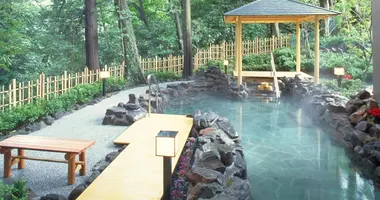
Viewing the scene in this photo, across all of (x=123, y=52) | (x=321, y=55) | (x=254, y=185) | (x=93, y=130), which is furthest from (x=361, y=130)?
(x=321, y=55)

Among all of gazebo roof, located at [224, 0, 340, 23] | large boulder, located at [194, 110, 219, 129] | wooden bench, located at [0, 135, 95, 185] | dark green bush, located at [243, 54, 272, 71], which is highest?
gazebo roof, located at [224, 0, 340, 23]

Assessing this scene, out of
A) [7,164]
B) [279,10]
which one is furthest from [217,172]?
[279,10]

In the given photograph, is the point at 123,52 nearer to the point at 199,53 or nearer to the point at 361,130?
the point at 199,53

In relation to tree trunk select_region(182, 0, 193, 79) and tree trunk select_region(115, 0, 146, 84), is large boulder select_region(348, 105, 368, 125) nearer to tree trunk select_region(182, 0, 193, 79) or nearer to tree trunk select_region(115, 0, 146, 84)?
tree trunk select_region(115, 0, 146, 84)

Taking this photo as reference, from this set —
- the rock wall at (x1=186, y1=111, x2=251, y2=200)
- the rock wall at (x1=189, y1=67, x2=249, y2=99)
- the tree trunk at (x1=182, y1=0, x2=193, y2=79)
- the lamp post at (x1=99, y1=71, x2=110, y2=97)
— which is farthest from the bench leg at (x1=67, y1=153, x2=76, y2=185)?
the tree trunk at (x1=182, y1=0, x2=193, y2=79)

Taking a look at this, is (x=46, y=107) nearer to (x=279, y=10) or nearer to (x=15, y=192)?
(x=15, y=192)

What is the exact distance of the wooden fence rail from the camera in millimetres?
16152

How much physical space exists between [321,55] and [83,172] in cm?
1526

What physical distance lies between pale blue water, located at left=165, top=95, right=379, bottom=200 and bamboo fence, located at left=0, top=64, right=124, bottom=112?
3.22 m

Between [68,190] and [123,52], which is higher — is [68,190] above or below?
below

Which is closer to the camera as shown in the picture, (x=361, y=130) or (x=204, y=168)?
(x=204, y=168)

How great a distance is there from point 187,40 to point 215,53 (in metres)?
2.74

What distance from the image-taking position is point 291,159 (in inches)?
263

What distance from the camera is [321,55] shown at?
58.1ft
